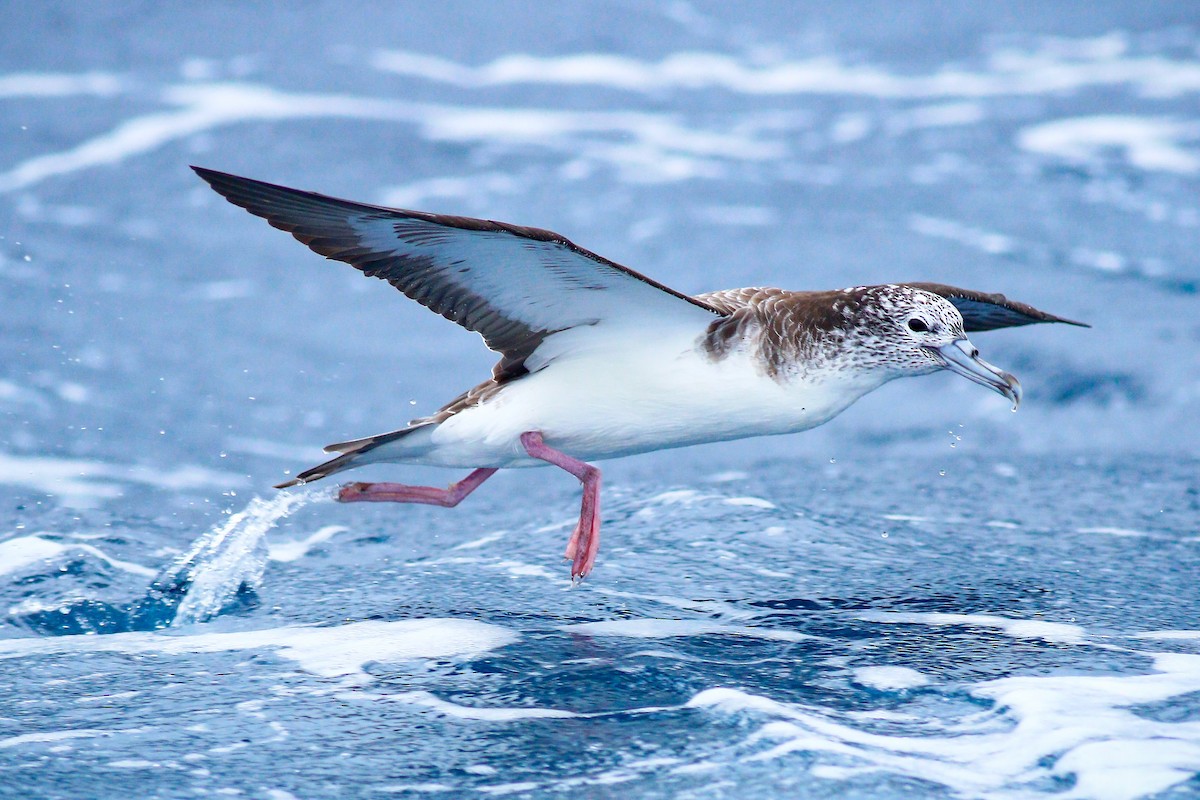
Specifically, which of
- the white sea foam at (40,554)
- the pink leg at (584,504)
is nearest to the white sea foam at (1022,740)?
the pink leg at (584,504)

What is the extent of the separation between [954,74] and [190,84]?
10.9 meters

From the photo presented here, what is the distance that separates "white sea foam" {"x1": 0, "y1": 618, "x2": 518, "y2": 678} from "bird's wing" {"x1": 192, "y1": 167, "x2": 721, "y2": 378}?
5.30 feet

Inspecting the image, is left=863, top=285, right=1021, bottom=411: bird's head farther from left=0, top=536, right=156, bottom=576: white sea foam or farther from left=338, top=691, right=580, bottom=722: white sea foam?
left=0, top=536, right=156, bottom=576: white sea foam

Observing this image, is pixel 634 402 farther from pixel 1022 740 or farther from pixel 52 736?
pixel 52 736

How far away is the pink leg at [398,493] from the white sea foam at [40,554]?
1.17 m

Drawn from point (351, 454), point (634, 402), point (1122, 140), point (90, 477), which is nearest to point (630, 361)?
point (634, 402)

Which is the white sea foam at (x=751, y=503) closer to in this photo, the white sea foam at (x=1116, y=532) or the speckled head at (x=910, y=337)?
the speckled head at (x=910, y=337)

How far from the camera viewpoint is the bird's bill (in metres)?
7.34

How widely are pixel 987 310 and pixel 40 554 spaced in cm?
579

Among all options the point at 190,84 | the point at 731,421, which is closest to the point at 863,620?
the point at 731,421

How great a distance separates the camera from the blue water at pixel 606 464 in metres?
5.30

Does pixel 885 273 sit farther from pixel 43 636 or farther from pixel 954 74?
pixel 43 636

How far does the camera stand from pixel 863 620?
6.83 meters

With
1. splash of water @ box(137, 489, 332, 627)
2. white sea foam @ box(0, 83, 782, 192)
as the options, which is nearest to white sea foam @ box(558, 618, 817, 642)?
splash of water @ box(137, 489, 332, 627)
